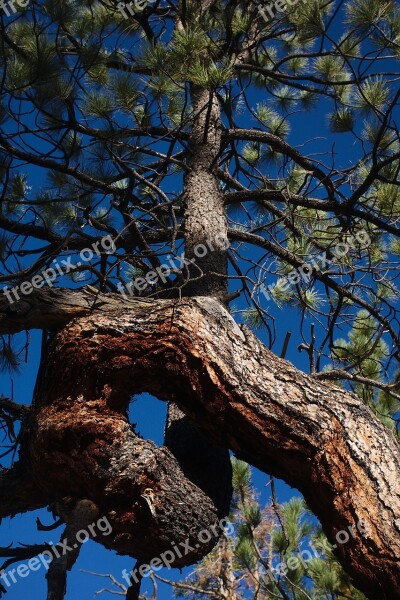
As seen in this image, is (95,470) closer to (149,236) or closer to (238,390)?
(238,390)

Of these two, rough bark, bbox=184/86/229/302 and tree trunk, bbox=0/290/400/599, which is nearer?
tree trunk, bbox=0/290/400/599

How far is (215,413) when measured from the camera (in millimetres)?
2277

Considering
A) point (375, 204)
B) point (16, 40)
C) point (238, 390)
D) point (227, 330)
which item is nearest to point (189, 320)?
point (227, 330)

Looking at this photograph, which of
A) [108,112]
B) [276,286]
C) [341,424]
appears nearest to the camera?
[341,424]

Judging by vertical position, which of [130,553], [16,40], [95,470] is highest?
[16,40]

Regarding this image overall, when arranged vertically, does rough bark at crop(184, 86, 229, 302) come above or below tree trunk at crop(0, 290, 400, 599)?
above

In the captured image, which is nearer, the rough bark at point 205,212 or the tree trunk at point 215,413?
the tree trunk at point 215,413

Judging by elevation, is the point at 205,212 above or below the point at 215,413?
above

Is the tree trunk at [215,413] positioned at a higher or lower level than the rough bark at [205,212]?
lower

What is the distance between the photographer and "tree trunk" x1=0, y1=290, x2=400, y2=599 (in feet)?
6.80

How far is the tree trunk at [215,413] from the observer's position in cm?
207

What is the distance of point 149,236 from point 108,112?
0.64 m

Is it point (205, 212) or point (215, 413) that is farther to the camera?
point (205, 212)

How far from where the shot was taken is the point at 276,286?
4.19 m
